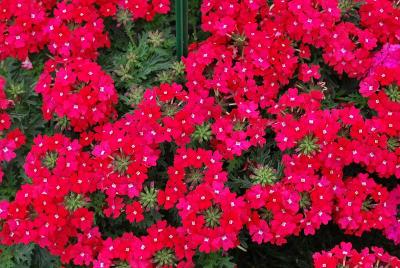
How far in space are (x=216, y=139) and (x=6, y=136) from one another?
96 centimetres

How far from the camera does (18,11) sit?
3.05 m

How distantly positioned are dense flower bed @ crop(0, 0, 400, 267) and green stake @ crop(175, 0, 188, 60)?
10 centimetres

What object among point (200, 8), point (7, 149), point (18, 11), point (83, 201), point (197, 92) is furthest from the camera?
point (200, 8)

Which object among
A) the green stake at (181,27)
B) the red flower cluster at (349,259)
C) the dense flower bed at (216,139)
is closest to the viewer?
the red flower cluster at (349,259)

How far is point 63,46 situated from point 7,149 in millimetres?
594

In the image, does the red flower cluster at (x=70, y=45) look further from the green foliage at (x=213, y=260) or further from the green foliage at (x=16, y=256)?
the green foliage at (x=213, y=260)

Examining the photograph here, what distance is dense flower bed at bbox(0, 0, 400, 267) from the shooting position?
247 centimetres

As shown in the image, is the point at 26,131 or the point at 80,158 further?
the point at 26,131

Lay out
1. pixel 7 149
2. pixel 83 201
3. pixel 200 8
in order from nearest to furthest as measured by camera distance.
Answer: pixel 83 201
pixel 7 149
pixel 200 8

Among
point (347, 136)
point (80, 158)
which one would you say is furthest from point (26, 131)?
point (347, 136)

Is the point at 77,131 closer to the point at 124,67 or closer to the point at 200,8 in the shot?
the point at 124,67

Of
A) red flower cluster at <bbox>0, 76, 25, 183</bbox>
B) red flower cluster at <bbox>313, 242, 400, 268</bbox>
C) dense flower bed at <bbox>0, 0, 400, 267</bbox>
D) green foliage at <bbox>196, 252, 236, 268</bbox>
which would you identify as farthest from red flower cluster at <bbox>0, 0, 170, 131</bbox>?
red flower cluster at <bbox>313, 242, 400, 268</bbox>

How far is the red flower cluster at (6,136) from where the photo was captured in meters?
2.66

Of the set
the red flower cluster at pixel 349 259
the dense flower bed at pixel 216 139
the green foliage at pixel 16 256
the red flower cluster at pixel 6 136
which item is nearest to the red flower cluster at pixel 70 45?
the dense flower bed at pixel 216 139
